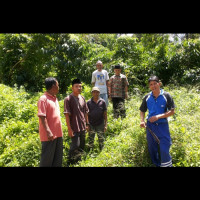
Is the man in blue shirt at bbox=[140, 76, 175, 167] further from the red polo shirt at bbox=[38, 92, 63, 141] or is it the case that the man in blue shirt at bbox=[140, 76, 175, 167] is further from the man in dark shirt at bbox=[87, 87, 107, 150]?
the red polo shirt at bbox=[38, 92, 63, 141]

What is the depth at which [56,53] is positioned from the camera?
1009 cm

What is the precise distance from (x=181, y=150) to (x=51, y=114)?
2261 mm

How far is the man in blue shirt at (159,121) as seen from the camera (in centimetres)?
357

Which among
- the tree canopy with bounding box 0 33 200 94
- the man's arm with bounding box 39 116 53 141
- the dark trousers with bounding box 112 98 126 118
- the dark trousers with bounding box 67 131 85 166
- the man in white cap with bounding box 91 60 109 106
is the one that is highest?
the tree canopy with bounding box 0 33 200 94

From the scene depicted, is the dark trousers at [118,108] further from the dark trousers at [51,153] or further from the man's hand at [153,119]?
the dark trousers at [51,153]

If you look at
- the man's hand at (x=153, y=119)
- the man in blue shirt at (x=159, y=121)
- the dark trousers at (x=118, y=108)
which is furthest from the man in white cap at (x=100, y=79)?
the man's hand at (x=153, y=119)

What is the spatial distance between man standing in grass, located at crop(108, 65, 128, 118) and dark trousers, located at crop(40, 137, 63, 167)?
2.44 m

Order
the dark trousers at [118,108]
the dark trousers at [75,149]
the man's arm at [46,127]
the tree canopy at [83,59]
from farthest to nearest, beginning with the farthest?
1. the tree canopy at [83,59]
2. the dark trousers at [118,108]
3. the dark trousers at [75,149]
4. the man's arm at [46,127]

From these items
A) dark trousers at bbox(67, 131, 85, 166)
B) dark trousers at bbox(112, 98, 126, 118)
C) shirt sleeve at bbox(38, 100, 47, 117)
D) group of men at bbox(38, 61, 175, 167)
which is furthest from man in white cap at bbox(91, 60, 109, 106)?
shirt sleeve at bbox(38, 100, 47, 117)

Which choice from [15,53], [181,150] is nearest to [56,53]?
[15,53]

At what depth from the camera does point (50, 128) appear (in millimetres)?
3570

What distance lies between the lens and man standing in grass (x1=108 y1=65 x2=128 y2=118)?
5863mm

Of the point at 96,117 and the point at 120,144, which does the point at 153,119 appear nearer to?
the point at 120,144

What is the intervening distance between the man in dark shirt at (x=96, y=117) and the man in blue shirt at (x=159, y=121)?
3.86ft
